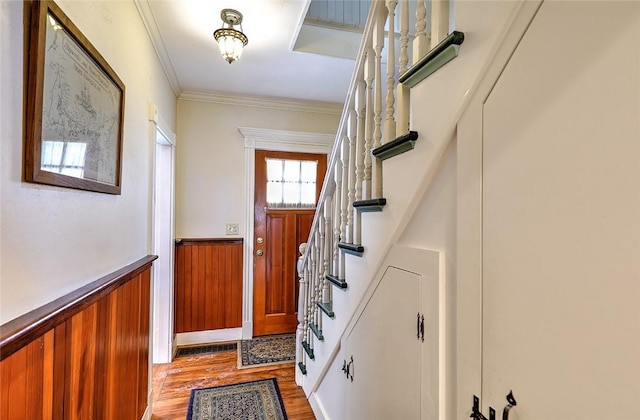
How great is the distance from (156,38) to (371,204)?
184 centimetres

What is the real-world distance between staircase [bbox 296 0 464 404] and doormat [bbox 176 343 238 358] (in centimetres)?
120

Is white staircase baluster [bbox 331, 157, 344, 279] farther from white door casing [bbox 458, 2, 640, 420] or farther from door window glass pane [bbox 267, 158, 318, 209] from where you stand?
door window glass pane [bbox 267, 158, 318, 209]

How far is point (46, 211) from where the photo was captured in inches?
34.5

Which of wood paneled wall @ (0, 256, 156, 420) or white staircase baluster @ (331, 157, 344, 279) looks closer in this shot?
wood paneled wall @ (0, 256, 156, 420)

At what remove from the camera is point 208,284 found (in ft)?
9.70

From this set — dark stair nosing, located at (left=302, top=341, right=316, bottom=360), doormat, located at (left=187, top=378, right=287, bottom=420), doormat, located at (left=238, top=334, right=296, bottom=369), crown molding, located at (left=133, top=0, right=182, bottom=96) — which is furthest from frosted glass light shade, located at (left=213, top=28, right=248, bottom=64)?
doormat, located at (left=238, top=334, right=296, bottom=369)

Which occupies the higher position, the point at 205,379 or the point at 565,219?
the point at 565,219

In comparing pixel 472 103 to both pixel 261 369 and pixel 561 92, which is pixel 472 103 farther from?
pixel 261 369

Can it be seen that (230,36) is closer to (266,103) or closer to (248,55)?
(248,55)

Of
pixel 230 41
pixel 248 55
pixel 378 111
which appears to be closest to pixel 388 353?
pixel 378 111

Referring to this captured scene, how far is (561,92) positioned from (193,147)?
2925 millimetres

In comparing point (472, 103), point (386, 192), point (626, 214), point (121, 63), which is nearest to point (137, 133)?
point (121, 63)

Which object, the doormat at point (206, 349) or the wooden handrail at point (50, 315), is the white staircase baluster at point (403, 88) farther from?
the doormat at point (206, 349)

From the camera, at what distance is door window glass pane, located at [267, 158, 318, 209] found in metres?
3.19
